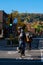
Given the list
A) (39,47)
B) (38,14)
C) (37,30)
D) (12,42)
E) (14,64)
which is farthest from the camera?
(38,14)

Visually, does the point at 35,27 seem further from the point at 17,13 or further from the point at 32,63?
the point at 32,63

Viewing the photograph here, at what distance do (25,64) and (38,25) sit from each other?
79.8m

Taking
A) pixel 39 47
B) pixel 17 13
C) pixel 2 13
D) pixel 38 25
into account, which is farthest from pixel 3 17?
pixel 39 47

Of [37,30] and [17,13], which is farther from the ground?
[17,13]

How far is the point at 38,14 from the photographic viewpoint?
13612 centimetres

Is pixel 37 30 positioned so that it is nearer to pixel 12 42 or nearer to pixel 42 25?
pixel 42 25

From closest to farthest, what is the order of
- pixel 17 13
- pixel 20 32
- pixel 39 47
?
pixel 20 32
pixel 39 47
pixel 17 13

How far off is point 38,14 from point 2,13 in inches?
2305

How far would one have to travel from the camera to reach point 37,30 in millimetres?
89688

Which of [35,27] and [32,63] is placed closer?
[32,63]

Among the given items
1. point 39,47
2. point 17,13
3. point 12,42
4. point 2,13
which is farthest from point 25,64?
point 2,13

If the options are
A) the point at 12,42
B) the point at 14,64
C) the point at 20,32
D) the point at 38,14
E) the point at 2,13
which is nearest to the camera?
the point at 14,64

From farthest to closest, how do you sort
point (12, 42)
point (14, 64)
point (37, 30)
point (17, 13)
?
point (37, 30) < point (17, 13) < point (12, 42) < point (14, 64)

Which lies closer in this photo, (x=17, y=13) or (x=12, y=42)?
(x=12, y=42)
